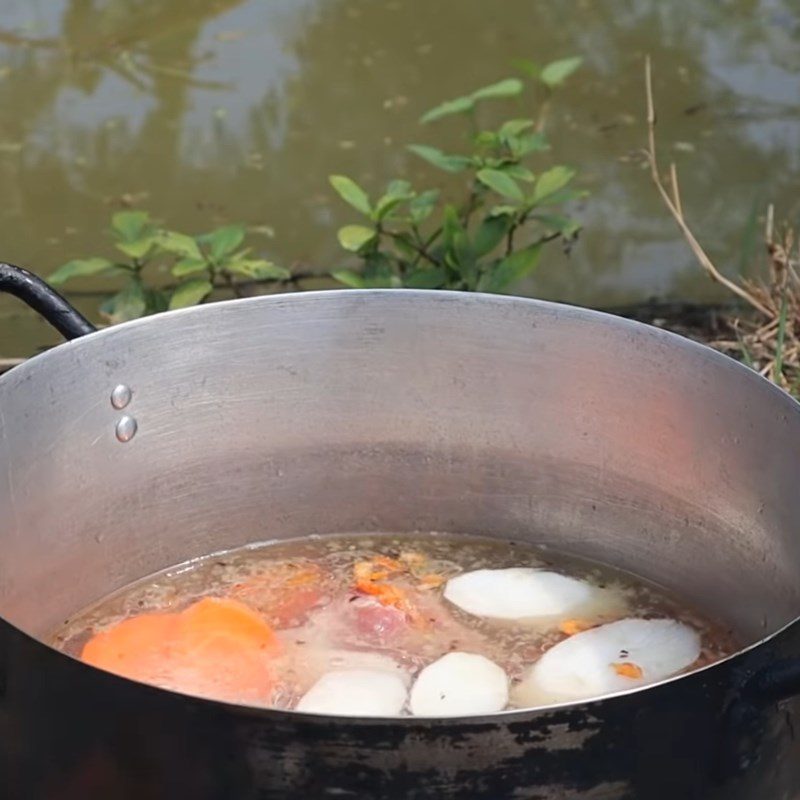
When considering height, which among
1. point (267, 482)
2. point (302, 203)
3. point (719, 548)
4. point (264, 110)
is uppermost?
point (264, 110)

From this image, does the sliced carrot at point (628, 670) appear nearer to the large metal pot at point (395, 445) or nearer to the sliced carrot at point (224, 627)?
the large metal pot at point (395, 445)

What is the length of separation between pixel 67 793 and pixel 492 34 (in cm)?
409

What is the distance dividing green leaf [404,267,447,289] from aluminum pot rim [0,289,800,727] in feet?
3.05

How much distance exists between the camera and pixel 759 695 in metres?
1.11

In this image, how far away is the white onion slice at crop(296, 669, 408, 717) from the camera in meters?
1.45

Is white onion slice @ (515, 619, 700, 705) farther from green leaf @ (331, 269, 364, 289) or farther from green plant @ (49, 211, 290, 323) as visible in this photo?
green plant @ (49, 211, 290, 323)

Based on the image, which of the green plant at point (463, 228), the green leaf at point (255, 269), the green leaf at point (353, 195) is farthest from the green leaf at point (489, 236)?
the green leaf at point (255, 269)

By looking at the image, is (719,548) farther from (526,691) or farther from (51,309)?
(51,309)

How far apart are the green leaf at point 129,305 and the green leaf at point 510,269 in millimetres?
607

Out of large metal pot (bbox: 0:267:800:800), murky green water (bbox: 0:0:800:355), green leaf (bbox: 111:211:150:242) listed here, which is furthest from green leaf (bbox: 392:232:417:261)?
large metal pot (bbox: 0:267:800:800)

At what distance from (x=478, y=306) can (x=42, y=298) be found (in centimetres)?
49

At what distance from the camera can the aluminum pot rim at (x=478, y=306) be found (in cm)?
103

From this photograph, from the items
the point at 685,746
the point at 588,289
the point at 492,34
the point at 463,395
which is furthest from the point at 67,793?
the point at 492,34

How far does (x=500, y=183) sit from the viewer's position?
2.59 m
